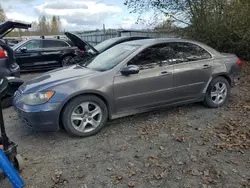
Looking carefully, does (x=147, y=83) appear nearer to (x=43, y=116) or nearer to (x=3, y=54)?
(x=43, y=116)

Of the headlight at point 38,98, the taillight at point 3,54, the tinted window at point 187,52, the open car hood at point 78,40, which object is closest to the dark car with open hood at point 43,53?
the open car hood at point 78,40

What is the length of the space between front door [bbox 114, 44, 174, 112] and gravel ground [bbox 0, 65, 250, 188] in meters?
0.40

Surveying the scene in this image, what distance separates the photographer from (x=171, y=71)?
4457 mm

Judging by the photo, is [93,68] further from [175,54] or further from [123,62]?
[175,54]

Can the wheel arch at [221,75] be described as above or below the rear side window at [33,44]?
below

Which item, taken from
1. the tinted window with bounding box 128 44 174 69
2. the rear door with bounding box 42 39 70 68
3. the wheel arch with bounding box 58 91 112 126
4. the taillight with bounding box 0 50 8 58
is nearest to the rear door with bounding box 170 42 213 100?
the tinted window with bounding box 128 44 174 69

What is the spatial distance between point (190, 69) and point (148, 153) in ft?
6.59

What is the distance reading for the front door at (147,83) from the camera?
407 cm

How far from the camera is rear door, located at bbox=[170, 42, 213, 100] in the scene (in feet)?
15.0

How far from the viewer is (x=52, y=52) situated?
33.4 ft

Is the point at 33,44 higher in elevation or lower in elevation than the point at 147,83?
higher

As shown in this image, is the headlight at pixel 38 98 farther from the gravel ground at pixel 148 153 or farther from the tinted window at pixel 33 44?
the tinted window at pixel 33 44

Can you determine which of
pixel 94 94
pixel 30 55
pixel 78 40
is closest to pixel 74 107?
pixel 94 94

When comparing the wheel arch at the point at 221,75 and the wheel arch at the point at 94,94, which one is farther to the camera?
the wheel arch at the point at 221,75
